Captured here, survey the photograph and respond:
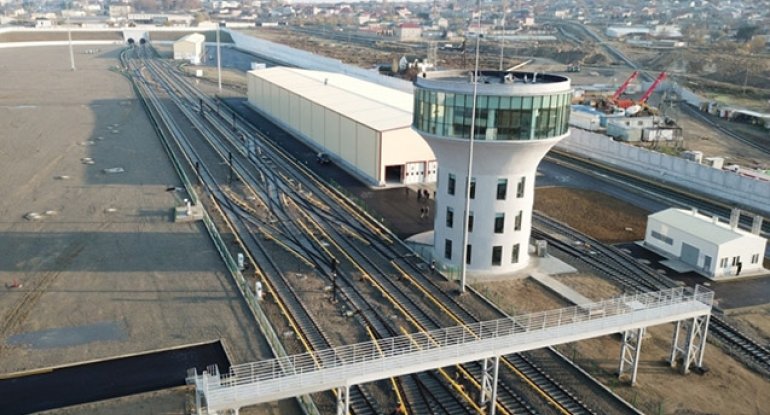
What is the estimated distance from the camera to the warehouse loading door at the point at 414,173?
53156 mm

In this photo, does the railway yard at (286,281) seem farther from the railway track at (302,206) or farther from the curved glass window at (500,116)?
the curved glass window at (500,116)

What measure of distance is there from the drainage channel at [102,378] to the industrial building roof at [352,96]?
2910 cm

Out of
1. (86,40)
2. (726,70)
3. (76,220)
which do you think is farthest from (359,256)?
(86,40)

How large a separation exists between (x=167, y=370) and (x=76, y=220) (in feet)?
72.3

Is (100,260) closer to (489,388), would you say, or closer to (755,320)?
(489,388)

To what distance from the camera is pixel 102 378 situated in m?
24.2

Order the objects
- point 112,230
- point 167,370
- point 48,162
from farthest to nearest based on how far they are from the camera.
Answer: point 48,162
point 112,230
point 167,370

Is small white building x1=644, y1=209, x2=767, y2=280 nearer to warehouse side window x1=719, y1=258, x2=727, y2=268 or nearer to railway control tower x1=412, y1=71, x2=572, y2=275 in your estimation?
warehouse side window x1=719, y1=258, x2=727, y2=268

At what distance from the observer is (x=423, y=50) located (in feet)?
601

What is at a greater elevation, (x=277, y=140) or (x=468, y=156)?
(x=468, y=156)

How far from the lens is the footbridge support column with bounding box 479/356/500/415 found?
22.2 m

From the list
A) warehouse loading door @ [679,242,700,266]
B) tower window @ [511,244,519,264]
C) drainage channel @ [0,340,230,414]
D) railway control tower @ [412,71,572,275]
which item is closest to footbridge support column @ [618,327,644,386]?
tower window @ [511,244,519,264]

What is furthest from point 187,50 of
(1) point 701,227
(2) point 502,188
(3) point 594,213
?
(1) point 701,227

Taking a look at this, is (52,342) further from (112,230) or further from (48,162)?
(48,162)
